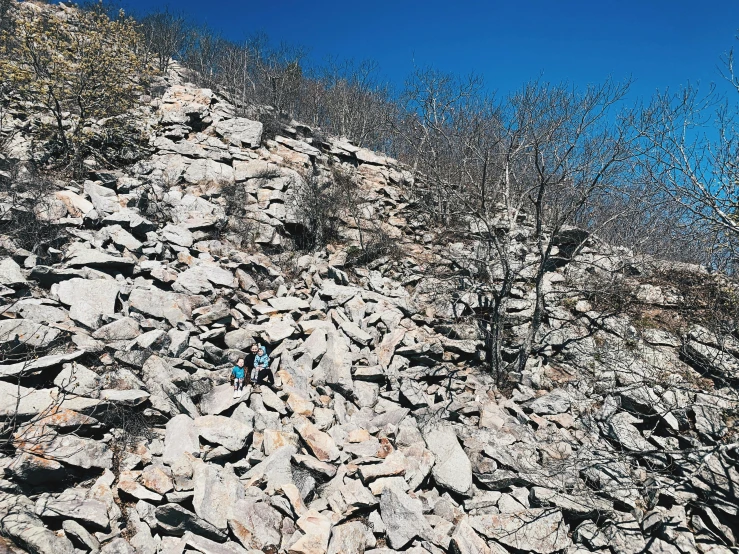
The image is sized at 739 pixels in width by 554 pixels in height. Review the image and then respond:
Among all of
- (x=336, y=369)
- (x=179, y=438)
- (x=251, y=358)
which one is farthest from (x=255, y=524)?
(x=336, y=369)

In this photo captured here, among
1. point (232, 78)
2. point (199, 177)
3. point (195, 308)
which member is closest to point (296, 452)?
point (195, 308)

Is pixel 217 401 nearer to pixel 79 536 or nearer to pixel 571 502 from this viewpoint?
pixel 79 536

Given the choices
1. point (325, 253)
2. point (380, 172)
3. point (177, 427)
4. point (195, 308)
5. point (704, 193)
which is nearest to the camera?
point (177, 427)

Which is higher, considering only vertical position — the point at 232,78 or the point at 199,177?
the point at 232,78

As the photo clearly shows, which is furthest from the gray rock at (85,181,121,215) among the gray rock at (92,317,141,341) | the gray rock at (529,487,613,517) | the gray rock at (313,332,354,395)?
the gray rock at (529,487,613,517)

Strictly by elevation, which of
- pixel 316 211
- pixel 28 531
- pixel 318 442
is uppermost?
pixel 316 211

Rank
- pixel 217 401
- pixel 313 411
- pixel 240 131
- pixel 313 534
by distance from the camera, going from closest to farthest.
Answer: pixel 313 534
pixel 217 401
pixel 313 411
pixel 240 131

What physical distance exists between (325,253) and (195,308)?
5.44 metres

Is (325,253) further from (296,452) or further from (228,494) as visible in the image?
(228,494)

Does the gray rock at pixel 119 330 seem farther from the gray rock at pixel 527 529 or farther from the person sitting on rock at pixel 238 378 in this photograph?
the gray rock at pixel 527 529

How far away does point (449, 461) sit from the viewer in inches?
265

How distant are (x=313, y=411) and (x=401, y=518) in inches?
94.9

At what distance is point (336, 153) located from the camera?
20.1m

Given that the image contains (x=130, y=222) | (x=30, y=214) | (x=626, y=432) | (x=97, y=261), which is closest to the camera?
(x=626, y=432)
